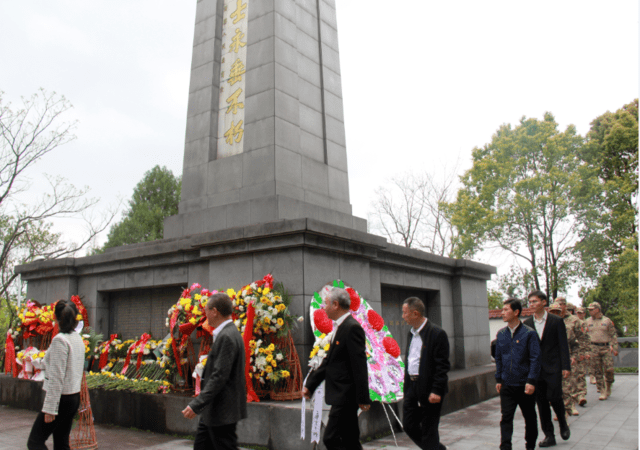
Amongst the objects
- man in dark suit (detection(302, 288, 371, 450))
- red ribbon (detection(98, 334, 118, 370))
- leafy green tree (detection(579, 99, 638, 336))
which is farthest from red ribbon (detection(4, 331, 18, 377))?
leafy green tree (detection(579, 99, 638, 336))

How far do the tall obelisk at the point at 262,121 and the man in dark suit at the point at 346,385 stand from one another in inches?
166

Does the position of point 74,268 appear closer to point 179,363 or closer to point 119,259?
point 119,259

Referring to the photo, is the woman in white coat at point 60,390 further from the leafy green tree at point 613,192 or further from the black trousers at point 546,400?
the leafy green tree at point 613,192

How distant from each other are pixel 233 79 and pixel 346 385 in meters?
7.31

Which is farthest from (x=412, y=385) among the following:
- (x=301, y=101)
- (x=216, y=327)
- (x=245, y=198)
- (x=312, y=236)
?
(x=301, y=101)

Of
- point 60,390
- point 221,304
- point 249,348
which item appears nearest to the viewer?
point 221,304

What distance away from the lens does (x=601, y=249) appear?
906 inches

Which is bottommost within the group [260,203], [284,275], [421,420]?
[421,420]

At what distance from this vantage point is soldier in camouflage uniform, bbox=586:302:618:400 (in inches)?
377

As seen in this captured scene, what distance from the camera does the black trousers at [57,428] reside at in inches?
177

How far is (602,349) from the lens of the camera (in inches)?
391

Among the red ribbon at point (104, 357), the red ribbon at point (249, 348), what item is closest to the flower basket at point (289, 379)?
the red ribbon at point (249, 348)

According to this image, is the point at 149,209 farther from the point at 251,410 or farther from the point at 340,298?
the point at 340,298

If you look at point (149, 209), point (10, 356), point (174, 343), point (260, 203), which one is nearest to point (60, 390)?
point (174, 343)
